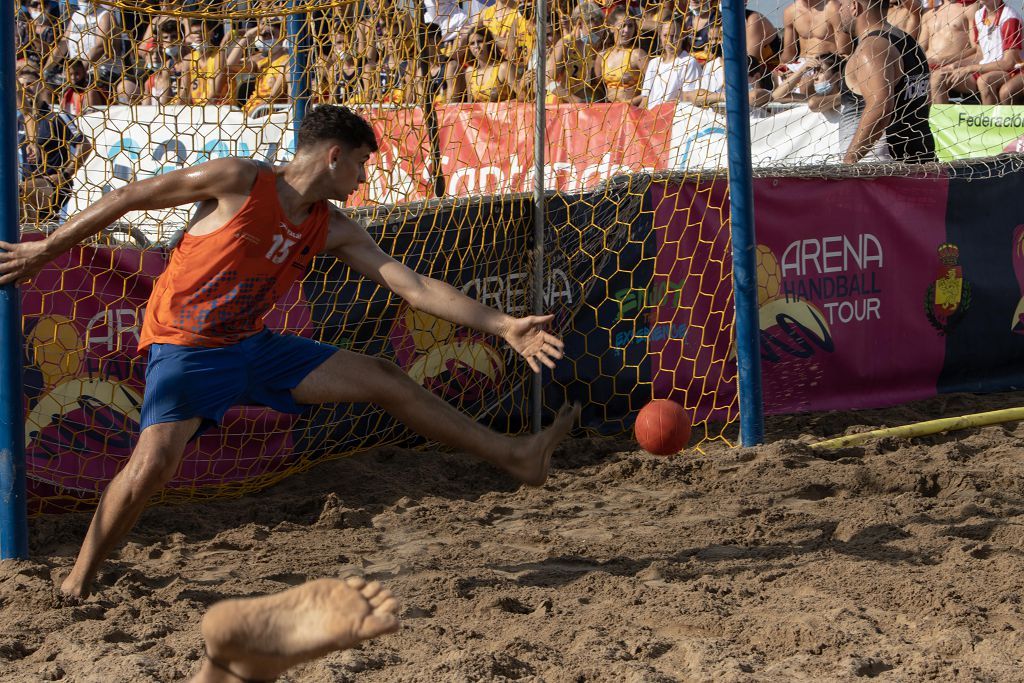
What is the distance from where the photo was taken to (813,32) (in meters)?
7.59

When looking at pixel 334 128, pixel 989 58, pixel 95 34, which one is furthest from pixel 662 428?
pixel 989 58

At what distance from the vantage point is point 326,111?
13.6ft

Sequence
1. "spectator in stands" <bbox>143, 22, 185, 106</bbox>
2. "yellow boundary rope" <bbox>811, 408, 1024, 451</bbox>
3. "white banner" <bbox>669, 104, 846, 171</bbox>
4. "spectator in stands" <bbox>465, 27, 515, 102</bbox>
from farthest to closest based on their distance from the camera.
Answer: "white banner" <bbox>669, 104, 846, 171</bbox>
"spectator in stands" <bbox>465, 27, 515, 102</bbox>
"spectator in stands" <bbox>143, 22, 185, 106</bbox>
"yellow boundary rope" <bbox>811, 408, 1024, 451</bbox>

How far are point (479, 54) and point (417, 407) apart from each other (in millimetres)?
3395

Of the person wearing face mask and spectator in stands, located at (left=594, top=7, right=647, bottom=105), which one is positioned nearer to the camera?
spectator in stands, located at (left=594, top=7, right=647, bottom=105)

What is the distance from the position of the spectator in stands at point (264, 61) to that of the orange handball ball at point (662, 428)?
317 centimetres

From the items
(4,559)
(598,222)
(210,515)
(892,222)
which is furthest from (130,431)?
(892,222)

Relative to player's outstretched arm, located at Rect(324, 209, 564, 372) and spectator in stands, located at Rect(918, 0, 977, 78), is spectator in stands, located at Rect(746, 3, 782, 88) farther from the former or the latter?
player's outstretched arm, located at Rect(324, 209, 564, 372)

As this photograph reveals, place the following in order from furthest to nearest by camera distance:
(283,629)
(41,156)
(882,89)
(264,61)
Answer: (264,61) < (882,89) < (41,156) < (283,629)

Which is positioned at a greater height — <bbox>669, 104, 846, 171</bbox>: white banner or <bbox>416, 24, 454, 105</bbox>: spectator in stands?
<bbox>416, 24, 454, 105</bbox>: spectator in stands

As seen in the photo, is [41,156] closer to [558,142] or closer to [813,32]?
[558,142]

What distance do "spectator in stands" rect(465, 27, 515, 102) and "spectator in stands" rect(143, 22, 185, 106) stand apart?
1.72 m

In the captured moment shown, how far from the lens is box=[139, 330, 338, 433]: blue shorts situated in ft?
12.9

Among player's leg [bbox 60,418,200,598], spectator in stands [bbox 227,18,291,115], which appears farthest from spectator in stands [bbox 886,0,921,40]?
player's leg [bbox 60,418,200,598]
